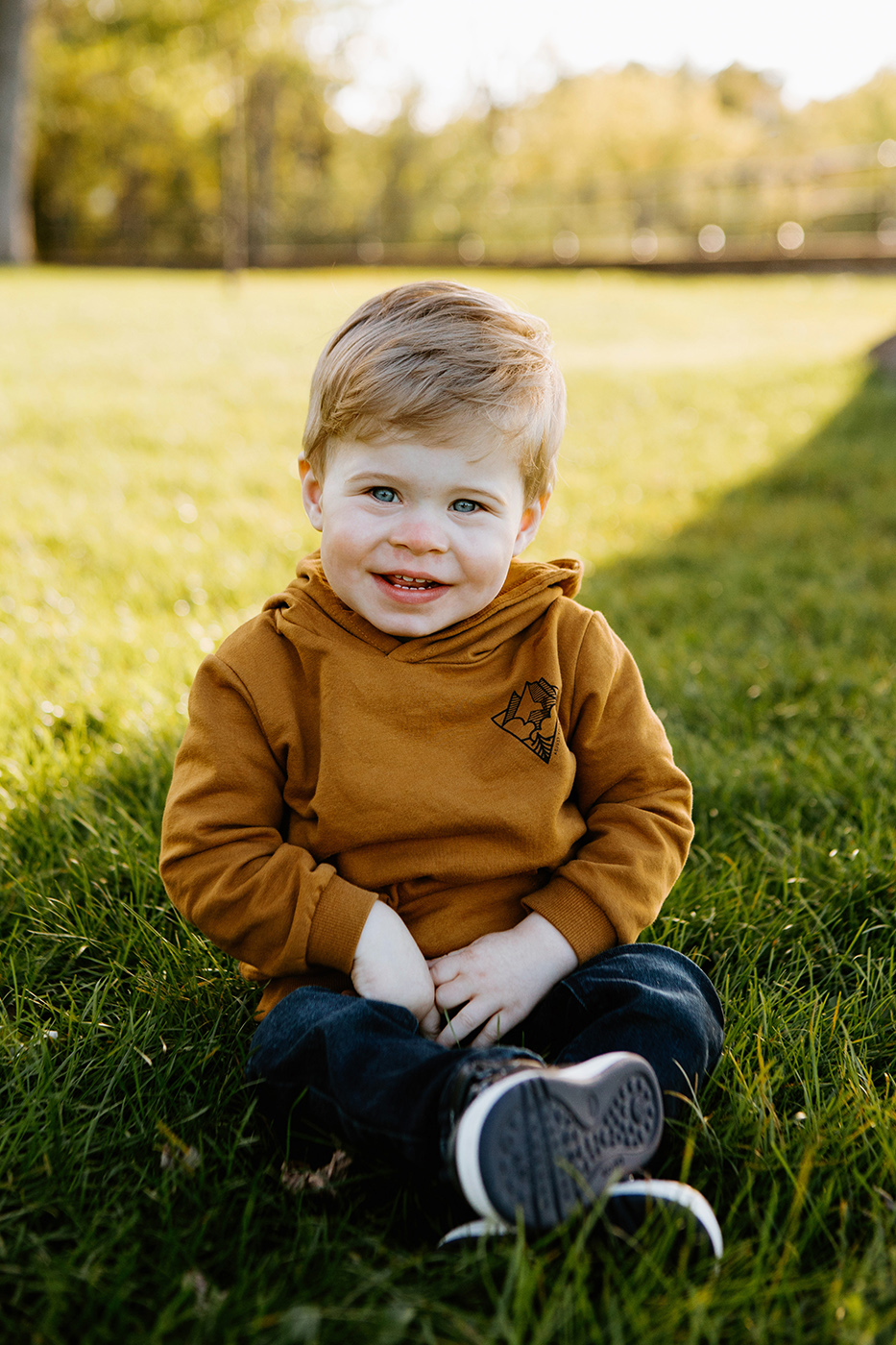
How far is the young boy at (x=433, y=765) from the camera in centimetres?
160

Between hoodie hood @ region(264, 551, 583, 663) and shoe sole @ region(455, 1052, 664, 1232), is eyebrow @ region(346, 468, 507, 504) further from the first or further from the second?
shoe sole @ region(455, 1052, 664, 1232)

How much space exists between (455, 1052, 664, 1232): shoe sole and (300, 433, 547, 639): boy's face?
692mm

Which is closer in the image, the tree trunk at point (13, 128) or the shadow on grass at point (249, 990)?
the shadow on grass at point (249, 990)

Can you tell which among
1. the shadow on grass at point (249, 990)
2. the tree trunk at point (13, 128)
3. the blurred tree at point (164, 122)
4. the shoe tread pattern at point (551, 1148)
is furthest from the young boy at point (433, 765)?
the tree trunk at point (13, 128)

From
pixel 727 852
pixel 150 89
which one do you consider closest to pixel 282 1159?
pixel 727 852

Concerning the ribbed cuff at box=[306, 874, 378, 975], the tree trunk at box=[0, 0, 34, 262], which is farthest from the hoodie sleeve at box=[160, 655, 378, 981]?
the tree trunk at box=[0, 0, 34, 262]

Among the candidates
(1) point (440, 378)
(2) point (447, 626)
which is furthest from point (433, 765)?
(1) point (440, 378)

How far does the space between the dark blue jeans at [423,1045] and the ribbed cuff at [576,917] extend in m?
0.02

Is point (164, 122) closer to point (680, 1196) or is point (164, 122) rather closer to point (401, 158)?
point (401, 158)

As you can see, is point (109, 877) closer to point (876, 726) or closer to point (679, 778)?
point (679, 778)

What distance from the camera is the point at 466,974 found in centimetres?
163

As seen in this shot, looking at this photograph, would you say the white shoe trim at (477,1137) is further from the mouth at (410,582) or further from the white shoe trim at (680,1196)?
the mouth at (410,582)

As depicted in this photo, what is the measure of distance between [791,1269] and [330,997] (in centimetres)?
66

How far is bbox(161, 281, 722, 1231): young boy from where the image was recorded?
1.60m
